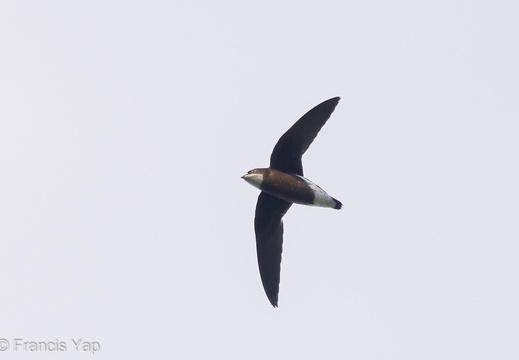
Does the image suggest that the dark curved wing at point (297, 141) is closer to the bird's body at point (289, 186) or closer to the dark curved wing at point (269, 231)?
the bird's body at point (289, 186)

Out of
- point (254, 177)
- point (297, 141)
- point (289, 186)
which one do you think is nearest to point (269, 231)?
point (289, 186)

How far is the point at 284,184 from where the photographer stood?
48.4ft

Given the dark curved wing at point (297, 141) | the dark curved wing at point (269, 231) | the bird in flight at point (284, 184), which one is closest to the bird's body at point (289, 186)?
the bird in flight at point (284, 184)

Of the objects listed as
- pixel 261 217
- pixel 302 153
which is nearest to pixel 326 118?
pixel 302 153

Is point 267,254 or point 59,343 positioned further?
point 267,254

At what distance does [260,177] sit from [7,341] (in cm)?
443

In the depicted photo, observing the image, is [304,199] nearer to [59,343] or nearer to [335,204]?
[335,204]

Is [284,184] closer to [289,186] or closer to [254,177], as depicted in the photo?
[289,186]

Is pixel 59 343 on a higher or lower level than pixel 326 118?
lower

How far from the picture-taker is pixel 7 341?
14.8 m

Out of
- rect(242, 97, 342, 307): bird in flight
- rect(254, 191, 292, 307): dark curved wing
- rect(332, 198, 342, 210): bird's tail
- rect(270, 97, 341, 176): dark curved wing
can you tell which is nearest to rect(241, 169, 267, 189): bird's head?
rect(242, 97, 342, 307): bird in flight

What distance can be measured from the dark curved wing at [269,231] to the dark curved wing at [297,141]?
86cm

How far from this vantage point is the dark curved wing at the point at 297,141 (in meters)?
14.9

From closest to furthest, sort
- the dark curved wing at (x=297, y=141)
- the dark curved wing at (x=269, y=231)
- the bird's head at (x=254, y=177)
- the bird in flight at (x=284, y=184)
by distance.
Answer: the bird's head at (x=254, y=177) < the bird in flight at (x=284, y=184) < the dark curved wing at (x=297, y=141) < the dark curved wing at (x=269, y=231)
